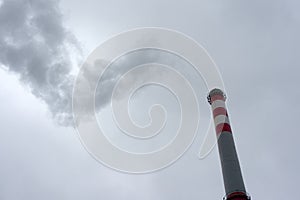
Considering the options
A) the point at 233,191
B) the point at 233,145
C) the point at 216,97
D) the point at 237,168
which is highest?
the point at 216,97

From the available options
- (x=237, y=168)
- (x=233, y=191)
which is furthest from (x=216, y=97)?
(x=233, y=191)

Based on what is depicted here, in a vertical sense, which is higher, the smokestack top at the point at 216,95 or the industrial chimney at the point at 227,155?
the smokestack top at the point at 216,95

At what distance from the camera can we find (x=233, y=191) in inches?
1253

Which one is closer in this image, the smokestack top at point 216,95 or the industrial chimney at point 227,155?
the industrial chimney at point 227,155

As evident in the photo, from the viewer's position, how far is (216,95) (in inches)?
1711

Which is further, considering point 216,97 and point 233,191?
point 216,97

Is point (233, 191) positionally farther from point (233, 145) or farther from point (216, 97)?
point (216, 97)

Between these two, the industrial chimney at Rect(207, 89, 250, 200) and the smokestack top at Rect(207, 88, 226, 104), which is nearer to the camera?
the industrial chimney at Rect(207, 89, 250, 200)

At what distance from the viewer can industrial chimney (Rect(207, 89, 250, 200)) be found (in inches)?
1257

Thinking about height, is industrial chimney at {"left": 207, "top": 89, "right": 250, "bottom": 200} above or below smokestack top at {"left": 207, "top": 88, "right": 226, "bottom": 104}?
below

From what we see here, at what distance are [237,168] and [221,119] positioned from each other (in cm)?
696

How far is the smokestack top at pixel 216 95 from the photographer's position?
43.1 meters

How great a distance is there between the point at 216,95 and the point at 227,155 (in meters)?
10.6

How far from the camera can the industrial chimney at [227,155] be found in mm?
31917
